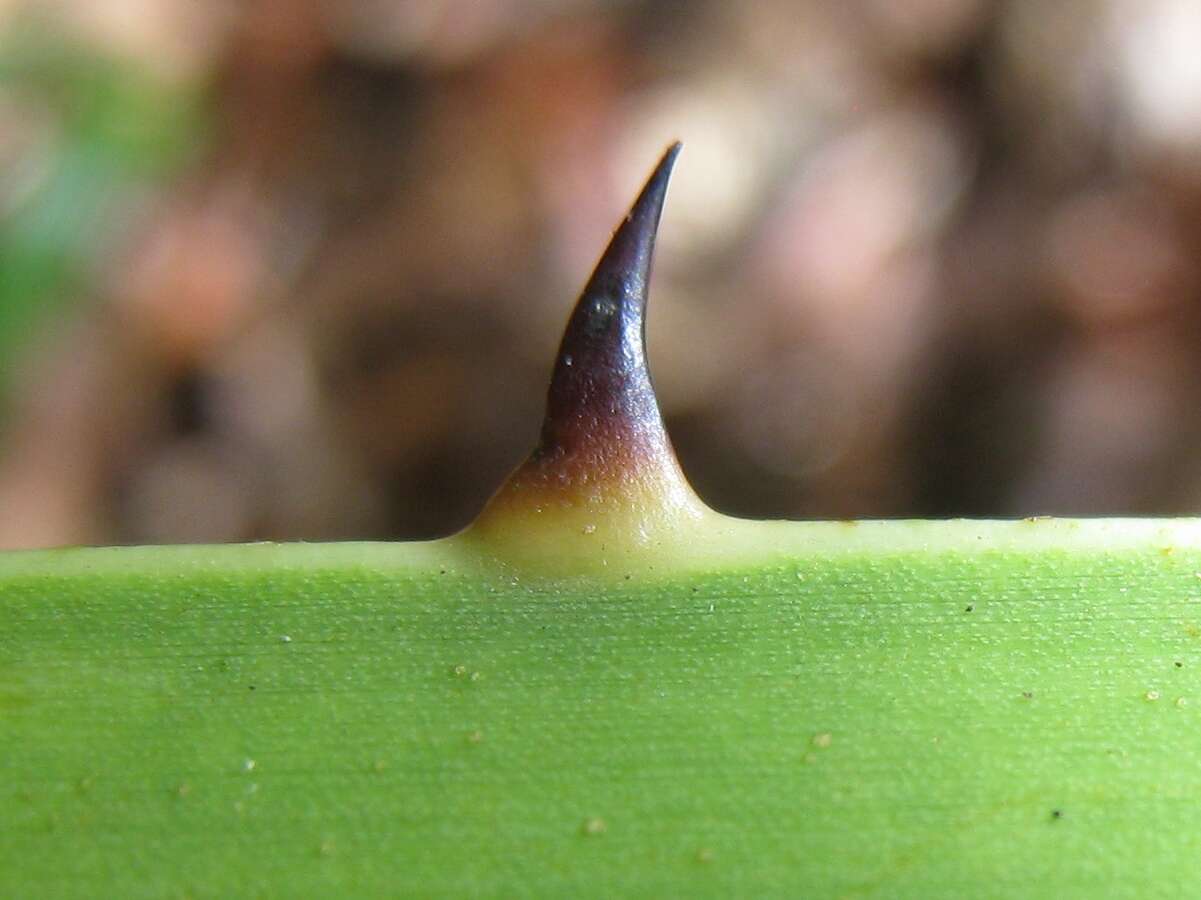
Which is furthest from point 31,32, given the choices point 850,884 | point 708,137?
point 850,884

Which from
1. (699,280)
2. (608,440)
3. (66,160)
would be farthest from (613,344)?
(699,280)

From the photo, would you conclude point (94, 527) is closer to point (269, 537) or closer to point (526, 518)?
point (269, 537)

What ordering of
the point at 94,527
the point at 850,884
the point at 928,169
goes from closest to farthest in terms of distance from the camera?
the point at 850,884, the point at 94,527, the point at 928,169

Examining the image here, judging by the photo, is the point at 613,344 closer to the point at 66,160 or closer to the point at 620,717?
the point at 620,717

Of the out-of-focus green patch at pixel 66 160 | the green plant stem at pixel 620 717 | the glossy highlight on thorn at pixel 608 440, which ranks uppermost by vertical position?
the out-of-focus green patch at pixel 66 160

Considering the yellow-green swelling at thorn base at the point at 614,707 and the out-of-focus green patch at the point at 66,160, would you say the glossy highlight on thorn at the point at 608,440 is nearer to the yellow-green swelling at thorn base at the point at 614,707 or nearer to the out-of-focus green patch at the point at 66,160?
the yellow-green swelling at thorn base at the point at 614,707

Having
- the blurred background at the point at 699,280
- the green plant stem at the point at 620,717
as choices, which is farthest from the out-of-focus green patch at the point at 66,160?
the green plant stem at the point at 620,717
